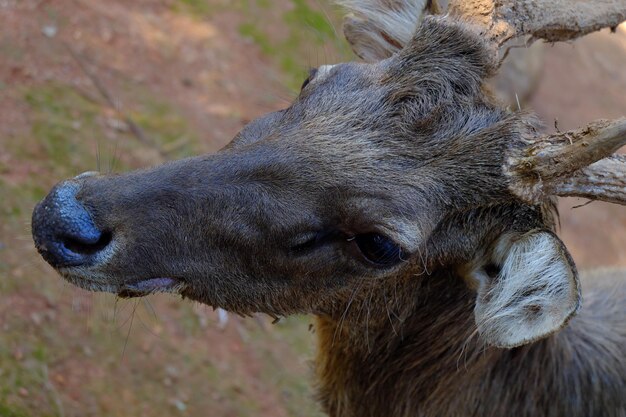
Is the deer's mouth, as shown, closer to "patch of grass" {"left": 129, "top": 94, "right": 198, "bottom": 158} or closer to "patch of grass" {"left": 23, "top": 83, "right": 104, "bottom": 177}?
"patch of grass" {"left": 23, "top": 83, "right": 104, "bottom": 177}

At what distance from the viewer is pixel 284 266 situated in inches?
170

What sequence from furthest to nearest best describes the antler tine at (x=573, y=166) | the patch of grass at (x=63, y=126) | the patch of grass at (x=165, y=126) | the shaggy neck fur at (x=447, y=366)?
the patch of grass at (x=165, y=126) → the patch of grass at (x=63, y=126) → the shaggy neck fur at (x=447, y=366) → the antler tine at (x=573, y=166)

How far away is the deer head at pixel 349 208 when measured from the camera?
13.1 feet

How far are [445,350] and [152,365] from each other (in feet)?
10.0

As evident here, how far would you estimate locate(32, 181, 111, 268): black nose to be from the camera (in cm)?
383

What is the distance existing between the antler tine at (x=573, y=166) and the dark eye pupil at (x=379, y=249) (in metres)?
0.70

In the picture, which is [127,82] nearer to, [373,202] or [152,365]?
[152,365]

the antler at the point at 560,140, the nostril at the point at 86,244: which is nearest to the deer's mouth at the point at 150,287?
the nostril at the point at 86,244

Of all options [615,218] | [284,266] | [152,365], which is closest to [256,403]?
[152,365]

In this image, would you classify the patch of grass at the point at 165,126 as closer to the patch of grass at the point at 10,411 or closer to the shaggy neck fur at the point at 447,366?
the patch of grass at the point at 10,411

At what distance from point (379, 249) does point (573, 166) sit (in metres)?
1.08

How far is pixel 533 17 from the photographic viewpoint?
460cm

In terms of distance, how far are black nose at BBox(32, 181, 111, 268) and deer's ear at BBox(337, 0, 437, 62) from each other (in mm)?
2234

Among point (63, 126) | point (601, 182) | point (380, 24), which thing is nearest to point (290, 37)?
point (63, 126)
